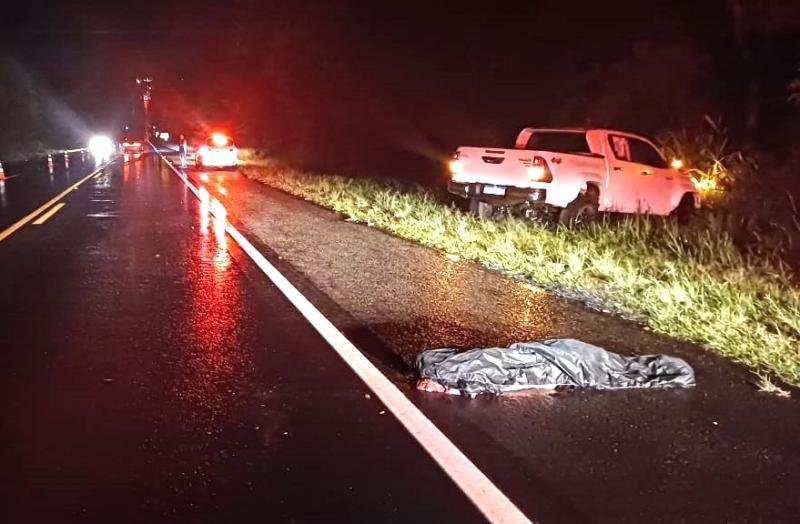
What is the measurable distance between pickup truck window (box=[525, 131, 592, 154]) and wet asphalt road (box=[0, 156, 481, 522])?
667 cm

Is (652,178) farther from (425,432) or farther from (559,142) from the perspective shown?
(425,432)

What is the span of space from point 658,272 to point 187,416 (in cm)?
609

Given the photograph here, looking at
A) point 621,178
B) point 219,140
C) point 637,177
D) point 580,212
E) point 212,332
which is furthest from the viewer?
point 219,140

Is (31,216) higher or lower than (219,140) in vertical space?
lower

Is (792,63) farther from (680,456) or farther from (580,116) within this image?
(680,456)

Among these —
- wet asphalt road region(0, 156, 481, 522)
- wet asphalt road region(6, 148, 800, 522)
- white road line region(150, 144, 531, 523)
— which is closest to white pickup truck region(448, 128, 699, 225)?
wet asphalt road region(6, 148, 800, 522)

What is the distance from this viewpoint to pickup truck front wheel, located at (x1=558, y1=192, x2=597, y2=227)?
1339 centimetres

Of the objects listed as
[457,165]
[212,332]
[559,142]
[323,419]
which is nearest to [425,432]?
[323,419]

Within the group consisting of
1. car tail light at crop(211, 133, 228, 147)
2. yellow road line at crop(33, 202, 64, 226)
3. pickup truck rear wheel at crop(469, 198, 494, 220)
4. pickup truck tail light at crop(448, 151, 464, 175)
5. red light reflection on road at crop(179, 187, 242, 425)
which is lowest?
yellow road line at crop(33, 202, 64, 226)

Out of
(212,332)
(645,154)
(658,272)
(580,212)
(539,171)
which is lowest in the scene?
(212,332)

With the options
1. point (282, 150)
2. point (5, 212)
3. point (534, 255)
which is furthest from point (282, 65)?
point (534, 255)

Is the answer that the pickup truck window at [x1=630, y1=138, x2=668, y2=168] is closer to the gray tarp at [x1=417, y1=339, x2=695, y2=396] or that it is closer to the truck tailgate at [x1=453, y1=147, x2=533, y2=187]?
the truck tailgate at [x1=453, y1=147, x2=533, y2=187]

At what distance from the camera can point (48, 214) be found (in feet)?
57.5

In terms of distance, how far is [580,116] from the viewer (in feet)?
74.7
